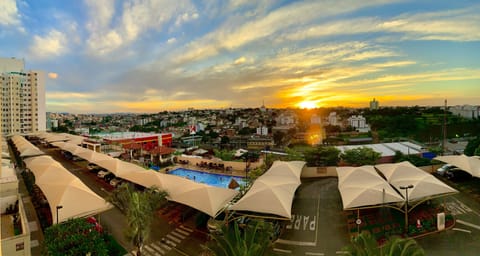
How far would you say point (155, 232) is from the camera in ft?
43.3

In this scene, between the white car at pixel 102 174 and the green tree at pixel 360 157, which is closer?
the white car at pixel 102 174

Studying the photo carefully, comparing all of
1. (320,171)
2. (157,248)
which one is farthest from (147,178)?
(320,171)

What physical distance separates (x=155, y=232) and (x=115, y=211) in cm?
396

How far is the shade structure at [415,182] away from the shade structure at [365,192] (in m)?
0.99

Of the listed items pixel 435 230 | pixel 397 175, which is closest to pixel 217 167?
pixel 397 175

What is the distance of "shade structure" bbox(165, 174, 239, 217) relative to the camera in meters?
12.9

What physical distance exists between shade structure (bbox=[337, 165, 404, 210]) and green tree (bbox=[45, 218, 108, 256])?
10782mm

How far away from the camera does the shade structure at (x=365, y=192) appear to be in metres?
13.0

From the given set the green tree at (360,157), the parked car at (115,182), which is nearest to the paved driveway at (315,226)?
the green tree at (360,157)

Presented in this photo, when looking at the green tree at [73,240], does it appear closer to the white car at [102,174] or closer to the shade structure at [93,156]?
the white car at [102,174]

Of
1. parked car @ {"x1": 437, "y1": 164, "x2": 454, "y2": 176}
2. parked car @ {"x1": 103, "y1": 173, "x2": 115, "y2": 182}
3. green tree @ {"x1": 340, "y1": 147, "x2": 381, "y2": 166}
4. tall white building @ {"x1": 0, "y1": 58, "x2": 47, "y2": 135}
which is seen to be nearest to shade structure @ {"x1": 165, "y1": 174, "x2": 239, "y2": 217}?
parked car @ {"x1": 103, "y1": 173, "x2": 115, "y2": 182}

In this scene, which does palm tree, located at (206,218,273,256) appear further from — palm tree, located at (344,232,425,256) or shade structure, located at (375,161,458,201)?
shade structure, located at (375,161,458,201)

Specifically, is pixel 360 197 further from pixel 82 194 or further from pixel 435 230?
pixel 82 194

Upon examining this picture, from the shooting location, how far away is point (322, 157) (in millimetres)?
23344
